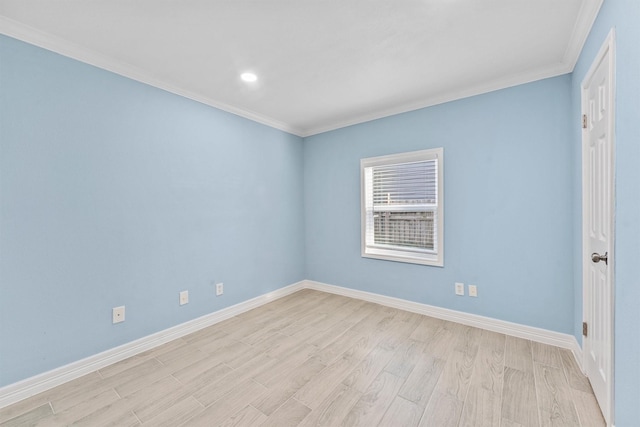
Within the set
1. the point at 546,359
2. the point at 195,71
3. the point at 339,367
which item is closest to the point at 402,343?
the point at 339,367

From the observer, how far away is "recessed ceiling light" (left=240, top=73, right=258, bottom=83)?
2.44 meters

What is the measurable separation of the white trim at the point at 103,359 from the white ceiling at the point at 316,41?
2.35m

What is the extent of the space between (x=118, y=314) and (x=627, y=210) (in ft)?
11.1

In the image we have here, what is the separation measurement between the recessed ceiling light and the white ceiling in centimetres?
6

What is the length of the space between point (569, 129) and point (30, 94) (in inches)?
166

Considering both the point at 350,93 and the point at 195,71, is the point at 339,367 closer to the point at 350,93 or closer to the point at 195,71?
the point at 350,93

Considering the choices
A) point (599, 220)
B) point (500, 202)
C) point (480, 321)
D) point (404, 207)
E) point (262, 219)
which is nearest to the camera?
point (599, 220)

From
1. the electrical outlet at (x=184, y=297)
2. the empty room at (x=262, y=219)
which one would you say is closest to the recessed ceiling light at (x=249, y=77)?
the empty room at (x=262, y=219)

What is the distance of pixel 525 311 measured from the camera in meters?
2.47

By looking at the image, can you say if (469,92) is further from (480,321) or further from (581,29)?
(480,321)

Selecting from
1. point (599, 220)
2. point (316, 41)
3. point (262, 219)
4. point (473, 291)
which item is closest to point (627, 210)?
point (599, 220)

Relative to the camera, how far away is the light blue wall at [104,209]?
5.79 feet

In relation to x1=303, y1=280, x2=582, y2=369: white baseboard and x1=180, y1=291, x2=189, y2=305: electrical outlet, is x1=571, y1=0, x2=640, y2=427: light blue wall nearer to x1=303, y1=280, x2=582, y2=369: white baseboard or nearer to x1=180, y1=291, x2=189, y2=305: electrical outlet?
x1=303, y1=280, x2=582, y2=369: white baseboard

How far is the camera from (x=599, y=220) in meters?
1.65
